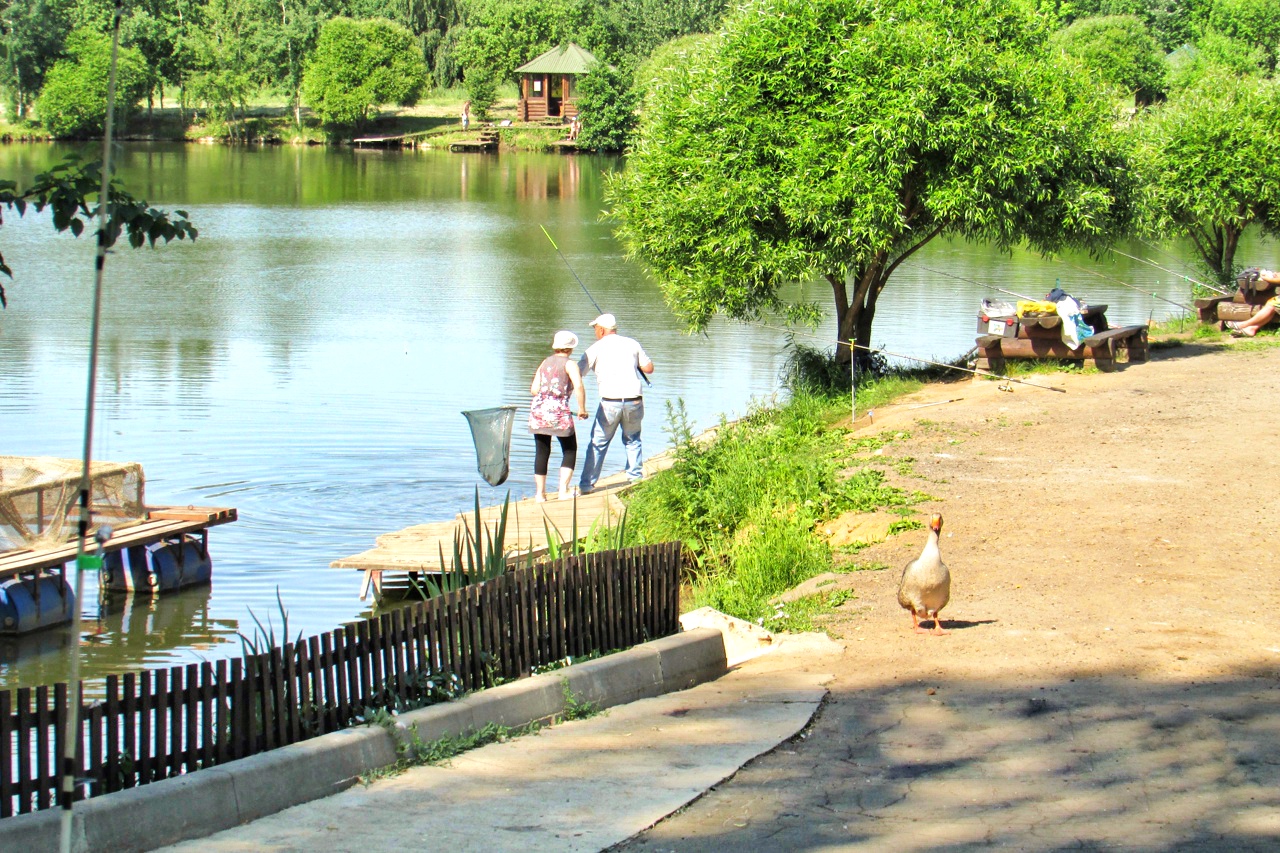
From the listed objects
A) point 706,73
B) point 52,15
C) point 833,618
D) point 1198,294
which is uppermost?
point 52,15

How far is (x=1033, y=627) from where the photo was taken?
8.32m

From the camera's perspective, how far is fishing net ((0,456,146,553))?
1059 centimetres

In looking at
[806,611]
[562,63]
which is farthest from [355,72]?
[806,611]

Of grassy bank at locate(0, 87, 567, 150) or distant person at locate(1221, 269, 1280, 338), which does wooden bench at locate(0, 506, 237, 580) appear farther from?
grassy bank at locate(0, 87, 567, 150)

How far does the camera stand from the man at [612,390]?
43.2 feet

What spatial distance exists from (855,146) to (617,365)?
4330 mm

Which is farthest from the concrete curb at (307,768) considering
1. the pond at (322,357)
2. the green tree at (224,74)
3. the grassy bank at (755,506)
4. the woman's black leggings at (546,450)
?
the green tree at (224,74)

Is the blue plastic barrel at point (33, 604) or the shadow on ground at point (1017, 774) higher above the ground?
the shadow on ground at point (1017, 774)

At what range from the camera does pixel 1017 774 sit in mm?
6066

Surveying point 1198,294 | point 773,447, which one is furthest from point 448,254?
point 773,447

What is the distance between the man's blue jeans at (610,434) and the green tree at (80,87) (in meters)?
70.9

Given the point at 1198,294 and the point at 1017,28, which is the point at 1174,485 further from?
the point at 1198,294

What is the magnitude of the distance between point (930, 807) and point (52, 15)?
8471cm

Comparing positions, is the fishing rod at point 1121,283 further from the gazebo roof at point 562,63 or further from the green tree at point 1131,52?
the gazebo roof at point 562,63
